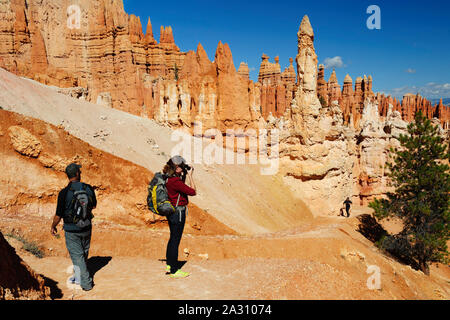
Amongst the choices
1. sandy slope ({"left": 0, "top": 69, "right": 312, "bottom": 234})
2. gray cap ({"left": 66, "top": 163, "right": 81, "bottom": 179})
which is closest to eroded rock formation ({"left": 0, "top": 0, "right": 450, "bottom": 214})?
sandy slope ({"left": 0, "top": 69, "right": 312, "bottom": 234})

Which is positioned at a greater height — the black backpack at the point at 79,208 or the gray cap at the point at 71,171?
the gray cap at the point at 71,171

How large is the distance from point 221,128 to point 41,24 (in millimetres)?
42699

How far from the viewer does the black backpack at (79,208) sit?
5242mm

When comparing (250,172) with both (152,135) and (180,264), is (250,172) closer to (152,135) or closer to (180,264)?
(152,135)

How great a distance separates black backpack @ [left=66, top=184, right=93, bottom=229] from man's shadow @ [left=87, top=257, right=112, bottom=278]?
165 cm

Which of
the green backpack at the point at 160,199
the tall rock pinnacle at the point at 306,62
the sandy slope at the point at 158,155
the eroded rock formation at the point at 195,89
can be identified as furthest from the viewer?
the eroded rock formation at the point at 195,89

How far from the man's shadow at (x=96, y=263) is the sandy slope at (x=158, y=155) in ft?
34.3

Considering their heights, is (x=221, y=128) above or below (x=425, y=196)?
above

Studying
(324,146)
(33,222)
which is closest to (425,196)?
(324,146)

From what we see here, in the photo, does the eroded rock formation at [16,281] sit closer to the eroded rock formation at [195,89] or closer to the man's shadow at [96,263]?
the man's shadow at [96,263]

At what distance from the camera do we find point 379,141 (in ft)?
114

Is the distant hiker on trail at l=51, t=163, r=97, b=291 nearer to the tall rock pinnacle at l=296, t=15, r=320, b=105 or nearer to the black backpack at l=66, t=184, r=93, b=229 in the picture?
the black backpack at l=66, t=184, r=93, b=229

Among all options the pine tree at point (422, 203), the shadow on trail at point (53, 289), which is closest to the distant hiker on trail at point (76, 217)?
the shadow on trail at point (53, 289)

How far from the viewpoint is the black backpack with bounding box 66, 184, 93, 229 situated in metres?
5.24
